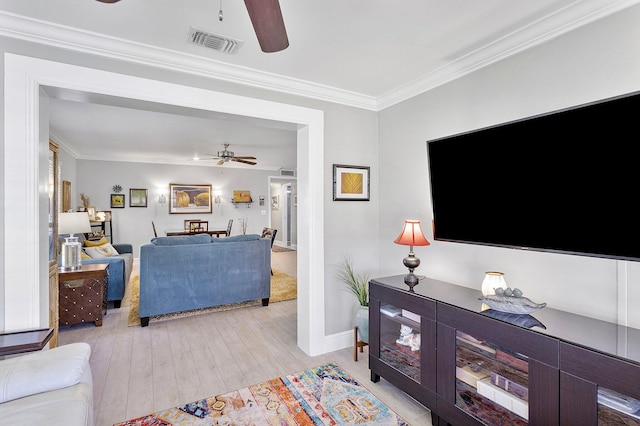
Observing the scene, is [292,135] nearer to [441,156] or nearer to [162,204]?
[441,156]

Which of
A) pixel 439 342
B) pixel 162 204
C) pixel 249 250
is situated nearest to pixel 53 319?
pixel 249 250

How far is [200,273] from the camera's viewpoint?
404cm

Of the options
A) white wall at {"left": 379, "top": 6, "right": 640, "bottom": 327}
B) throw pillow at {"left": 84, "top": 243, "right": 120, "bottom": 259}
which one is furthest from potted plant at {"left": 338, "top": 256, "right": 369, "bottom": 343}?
throw pillow at {"left": 84, "top": 243, "right": 120, "bottom": 259}

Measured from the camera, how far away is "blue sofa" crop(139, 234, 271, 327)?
3775 mm

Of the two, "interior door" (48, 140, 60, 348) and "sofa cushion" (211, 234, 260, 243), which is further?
"sofa cushion" (211, 234, 260, 243)

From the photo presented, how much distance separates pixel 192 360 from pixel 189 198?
6159mm

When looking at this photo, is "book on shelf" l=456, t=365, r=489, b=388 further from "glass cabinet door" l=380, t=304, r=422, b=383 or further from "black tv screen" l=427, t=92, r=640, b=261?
"black tv screen" l=427, t=92, r=640, b=261

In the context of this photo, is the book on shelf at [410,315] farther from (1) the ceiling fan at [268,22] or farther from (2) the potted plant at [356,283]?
(1) the ceiling fan at [268,22]

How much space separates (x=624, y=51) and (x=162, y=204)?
8.52m

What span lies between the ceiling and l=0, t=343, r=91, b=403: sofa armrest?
1664mm

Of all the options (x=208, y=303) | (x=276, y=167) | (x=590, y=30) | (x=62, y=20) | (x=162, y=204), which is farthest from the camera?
(x=276, y=167)

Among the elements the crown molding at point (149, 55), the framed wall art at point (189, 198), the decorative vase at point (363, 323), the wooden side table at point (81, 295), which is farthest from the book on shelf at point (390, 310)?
the framed wall art at point (189, 198)

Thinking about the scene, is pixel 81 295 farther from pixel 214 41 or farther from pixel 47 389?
pixel 214 41

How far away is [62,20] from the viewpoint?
192 cm
